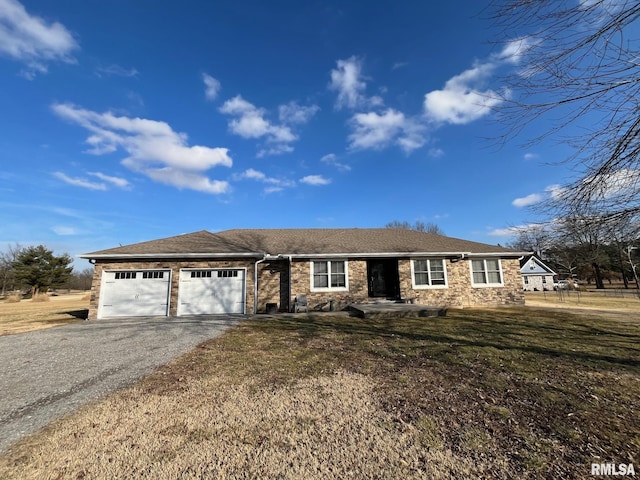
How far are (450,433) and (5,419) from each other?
5.38 meters

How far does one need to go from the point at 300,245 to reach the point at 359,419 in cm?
1195

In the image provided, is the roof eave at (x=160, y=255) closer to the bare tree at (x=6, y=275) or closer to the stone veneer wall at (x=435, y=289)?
the stone veneer wall at (x=435, y=289)

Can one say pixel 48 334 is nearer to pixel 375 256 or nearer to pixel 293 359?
pixel 293 359

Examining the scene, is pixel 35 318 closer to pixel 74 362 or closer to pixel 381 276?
pixel 74 362

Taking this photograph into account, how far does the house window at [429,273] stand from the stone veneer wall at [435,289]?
0.25 meters

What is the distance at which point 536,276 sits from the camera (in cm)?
4072

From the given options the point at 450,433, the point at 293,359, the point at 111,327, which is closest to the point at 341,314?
the point at 293,359

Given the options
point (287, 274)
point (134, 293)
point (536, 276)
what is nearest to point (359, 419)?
point (287, 274)

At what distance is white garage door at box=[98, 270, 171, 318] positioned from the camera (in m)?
12.8

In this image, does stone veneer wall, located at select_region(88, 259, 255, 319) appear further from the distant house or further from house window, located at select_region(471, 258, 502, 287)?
the distant house

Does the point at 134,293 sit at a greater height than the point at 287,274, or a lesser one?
lesser

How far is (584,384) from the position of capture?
4.42 m

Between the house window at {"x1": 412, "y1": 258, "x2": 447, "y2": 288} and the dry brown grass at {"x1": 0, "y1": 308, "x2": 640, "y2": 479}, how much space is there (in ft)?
26.7

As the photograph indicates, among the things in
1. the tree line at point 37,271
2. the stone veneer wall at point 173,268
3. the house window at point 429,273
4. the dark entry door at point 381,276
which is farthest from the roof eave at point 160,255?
the tree line at point 37,271
